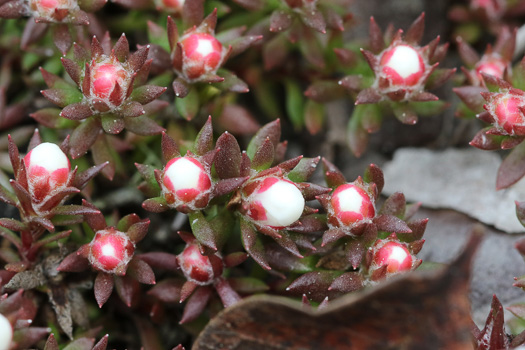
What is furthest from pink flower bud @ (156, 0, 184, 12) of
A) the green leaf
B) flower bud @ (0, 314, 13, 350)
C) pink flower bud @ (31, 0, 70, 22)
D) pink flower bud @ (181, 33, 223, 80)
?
flower bud @ (0, 314, 13, 350)

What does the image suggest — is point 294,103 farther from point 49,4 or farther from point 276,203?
point 49,4

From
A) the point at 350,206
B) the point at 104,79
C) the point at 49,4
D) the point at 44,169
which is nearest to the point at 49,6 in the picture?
the point at 49,4

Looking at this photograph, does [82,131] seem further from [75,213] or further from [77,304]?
[77,304]

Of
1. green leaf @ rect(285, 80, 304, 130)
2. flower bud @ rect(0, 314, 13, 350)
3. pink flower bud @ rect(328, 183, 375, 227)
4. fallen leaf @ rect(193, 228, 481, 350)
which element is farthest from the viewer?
green leaf @ rect(285, 80, 304, 130)

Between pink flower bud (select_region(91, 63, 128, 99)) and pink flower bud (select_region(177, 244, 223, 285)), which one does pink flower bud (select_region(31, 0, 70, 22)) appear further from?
pink flower bud (select_region(177, 244, 223, 285))

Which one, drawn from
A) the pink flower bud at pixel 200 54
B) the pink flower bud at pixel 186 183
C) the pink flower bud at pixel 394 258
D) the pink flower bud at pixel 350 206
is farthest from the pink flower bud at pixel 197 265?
the pink flower bud at pixel 200 54

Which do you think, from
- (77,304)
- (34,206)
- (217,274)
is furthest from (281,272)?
(34,206)
